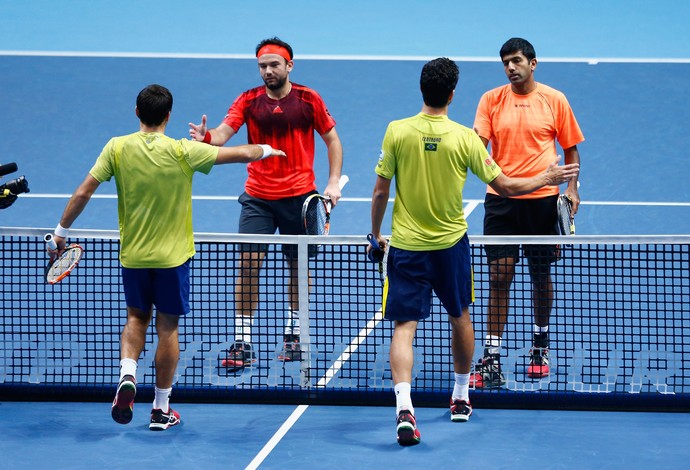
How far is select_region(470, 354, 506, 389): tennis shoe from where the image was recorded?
720cm

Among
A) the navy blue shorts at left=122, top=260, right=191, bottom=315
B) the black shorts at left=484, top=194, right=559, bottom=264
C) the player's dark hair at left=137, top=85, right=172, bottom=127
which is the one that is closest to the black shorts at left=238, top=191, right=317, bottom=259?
the black shorts at left=484, top=194, right=559, bottom=264

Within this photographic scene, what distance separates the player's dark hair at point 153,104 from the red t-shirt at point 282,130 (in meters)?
1.49

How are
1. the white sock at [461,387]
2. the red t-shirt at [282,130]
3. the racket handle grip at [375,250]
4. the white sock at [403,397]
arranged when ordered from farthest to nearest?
1. the red t-shirt at [282,130]
2. the white sock at [461,387]
3. the racket handle grip at [375,250]
4. the white sock at [403,397]

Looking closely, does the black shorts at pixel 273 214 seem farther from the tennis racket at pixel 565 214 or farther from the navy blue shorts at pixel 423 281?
the tennis racket at pixel 565 214

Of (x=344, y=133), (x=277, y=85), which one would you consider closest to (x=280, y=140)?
(x=277, y=85)

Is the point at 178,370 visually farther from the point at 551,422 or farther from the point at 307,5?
the point at 307,5

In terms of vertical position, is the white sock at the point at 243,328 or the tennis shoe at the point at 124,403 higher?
the white sock at the point at 243,328

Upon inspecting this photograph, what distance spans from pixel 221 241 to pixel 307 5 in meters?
13.2

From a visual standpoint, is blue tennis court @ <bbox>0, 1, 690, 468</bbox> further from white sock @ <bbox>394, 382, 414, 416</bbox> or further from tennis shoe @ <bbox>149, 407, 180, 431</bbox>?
white sock @ <bbox>394, 382, 414, 416</bbox>

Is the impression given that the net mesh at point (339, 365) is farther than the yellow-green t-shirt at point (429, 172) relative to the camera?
Yes

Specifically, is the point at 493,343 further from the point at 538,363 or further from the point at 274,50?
the point at 274,50

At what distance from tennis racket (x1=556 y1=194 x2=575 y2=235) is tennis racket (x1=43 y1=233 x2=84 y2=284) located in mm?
2944

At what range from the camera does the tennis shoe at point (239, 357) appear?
7.35 m

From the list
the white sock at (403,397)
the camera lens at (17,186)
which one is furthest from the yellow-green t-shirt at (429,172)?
the camera lens at (17,186)
